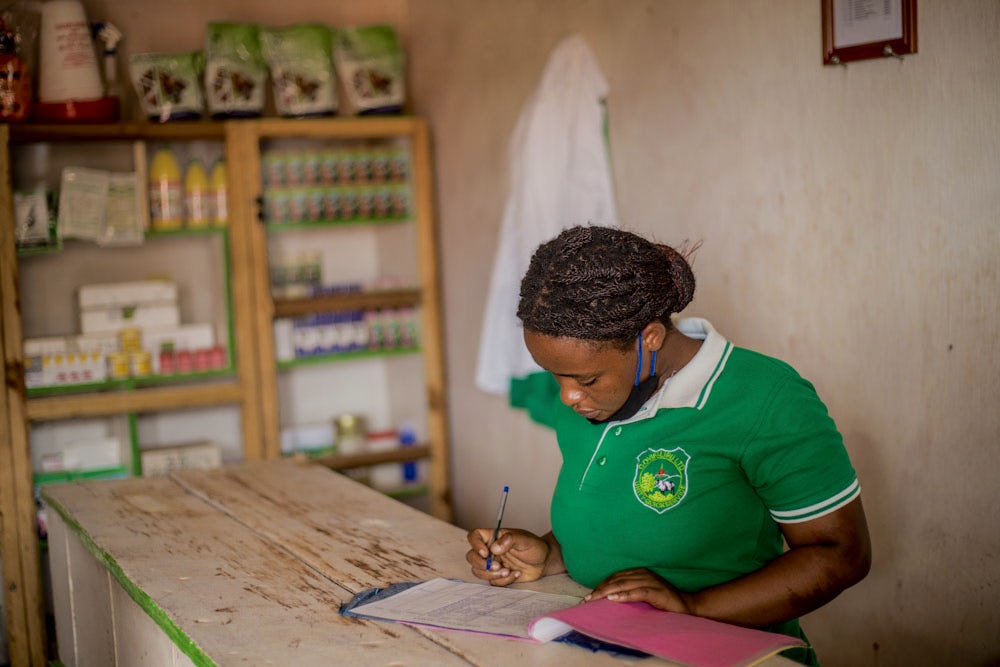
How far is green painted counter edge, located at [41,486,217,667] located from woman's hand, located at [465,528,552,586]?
1.71 ft

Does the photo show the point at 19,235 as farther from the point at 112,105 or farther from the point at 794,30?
the point at 794,30

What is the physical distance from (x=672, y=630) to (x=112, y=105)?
3.32m

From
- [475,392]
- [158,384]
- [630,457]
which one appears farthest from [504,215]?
[630,457]

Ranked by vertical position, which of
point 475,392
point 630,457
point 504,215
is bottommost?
point 475,392

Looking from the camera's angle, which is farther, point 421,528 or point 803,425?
point 421,528

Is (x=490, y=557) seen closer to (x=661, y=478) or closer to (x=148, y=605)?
(x=661, y=478)

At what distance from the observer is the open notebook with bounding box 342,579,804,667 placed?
138cm

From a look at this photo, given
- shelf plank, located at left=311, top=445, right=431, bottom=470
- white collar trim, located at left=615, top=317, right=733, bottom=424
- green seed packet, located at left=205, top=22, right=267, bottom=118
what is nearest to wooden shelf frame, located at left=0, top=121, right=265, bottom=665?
green seed packet, located at left=205, top=22, right=267, bottom=118

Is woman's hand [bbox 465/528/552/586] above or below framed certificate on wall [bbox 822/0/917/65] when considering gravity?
below

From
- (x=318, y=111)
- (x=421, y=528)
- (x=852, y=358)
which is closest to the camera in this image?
(x=421, y=528)

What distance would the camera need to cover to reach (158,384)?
14.1 ft

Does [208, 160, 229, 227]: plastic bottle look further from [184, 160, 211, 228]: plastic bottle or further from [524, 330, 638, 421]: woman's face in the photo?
[524, 330, 638, 421]: woman's face

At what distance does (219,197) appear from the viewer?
4.11 m

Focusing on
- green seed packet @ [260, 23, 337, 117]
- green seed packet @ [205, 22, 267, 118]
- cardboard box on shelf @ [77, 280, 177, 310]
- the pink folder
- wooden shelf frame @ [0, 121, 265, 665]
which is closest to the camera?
the pink folder
